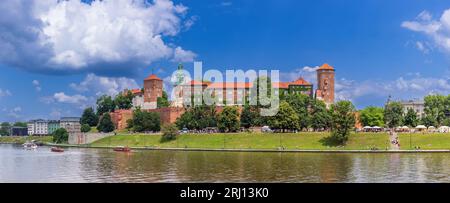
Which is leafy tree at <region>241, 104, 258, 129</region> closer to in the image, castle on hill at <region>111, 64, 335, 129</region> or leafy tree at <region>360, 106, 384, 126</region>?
leafy tree at <region>360, 106, 384, 126</region>

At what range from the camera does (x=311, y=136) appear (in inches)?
2810

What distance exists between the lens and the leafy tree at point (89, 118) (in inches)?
4803

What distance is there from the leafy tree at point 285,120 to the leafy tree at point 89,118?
58055 millimetres

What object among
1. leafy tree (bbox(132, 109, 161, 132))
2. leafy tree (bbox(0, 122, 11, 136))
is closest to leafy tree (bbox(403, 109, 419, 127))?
leafy tree (bbox(132, 109, 161, 132))

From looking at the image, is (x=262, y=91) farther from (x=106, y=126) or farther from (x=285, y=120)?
(x=106, y=126)

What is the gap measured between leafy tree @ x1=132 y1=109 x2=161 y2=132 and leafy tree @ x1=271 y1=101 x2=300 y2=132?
29563mm

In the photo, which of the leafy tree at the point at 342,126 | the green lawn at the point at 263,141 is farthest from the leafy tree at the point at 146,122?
the leafy tree at the point at 342,126

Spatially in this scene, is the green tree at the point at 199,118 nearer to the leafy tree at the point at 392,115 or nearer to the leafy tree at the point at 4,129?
the leafy tree at the point at 392,115

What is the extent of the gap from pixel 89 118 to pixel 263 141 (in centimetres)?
6204

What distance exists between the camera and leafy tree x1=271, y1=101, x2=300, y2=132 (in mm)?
76188

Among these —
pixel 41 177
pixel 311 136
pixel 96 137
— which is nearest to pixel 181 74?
pixel 96 137
